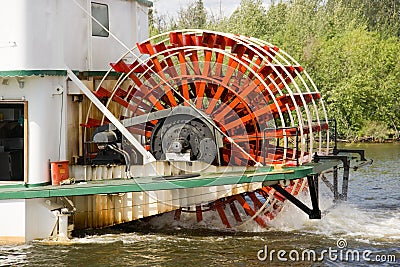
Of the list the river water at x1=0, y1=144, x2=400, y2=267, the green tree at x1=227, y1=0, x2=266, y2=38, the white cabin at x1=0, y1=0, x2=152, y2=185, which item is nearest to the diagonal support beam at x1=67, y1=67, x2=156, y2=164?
the white cabin at x1=0, y1=0, x2=152, y2=185

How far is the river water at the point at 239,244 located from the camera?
8.88m

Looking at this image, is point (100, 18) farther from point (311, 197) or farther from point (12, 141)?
point (311, 197)

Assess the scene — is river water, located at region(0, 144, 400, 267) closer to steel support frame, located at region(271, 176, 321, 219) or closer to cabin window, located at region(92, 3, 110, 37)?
steel support frame, located at region(271, 176, 321, 219)

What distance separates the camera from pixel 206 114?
1023 centimetres

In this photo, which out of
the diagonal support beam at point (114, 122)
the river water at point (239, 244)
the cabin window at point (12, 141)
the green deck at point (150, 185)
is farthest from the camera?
the cabin window at point (12, 141)

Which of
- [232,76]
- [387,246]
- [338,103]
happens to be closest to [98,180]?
[232,76]

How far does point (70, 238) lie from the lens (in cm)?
955

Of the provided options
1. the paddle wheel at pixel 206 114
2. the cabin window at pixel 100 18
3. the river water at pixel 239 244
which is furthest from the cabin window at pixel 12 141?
the cabin window at pixel 100 18

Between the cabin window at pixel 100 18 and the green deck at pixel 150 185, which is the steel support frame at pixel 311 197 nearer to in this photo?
the green deck at pixel 150 185

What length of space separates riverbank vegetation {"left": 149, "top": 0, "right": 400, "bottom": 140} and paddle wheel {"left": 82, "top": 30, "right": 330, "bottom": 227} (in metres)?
15.0

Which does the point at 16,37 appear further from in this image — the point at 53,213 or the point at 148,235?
the point at 148,235

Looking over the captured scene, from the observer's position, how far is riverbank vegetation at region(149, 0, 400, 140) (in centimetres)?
2625

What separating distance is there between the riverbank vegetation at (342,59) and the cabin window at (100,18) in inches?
615

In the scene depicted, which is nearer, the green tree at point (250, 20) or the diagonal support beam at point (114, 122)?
the diagonal support beam at point (114, 122)
